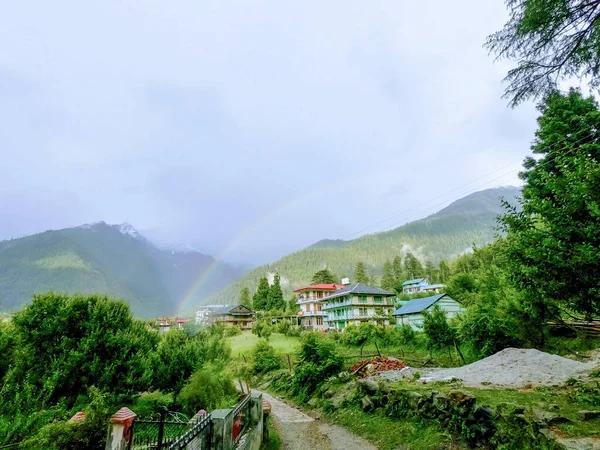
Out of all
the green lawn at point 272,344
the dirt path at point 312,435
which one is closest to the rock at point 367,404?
the dirt path at point 312,435

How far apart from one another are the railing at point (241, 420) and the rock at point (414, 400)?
15.2 ft

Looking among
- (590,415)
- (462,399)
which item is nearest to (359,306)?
(462,399)

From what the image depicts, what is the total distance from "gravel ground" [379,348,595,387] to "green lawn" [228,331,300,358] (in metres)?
19.4

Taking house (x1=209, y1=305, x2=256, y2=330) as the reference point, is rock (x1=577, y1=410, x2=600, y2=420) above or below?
above

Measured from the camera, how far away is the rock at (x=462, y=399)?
22.4 feet

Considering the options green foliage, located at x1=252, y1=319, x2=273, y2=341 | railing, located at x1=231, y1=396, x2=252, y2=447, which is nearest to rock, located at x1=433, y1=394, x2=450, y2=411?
railing, located at x1=231, y1=396, x2=252, y2=447

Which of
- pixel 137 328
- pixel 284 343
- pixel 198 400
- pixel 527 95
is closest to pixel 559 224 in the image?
pixel 527 95

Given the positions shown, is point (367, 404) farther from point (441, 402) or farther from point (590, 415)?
point (590, 415)

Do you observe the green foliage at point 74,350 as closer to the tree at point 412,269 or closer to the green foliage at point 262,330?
the green foliage at point 262,330

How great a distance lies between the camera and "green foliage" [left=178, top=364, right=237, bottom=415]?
1285cm

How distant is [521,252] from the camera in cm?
691

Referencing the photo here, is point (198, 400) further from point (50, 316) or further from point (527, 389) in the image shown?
point (527, 389)

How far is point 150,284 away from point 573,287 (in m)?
214

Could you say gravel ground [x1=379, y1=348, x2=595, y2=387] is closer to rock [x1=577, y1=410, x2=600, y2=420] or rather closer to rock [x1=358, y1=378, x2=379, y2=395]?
rock [x1=358, y1=378, x2=379, y2=395]
